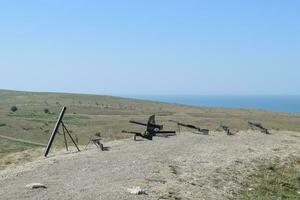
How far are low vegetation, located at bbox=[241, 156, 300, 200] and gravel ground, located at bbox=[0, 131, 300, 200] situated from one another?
20.3 inches

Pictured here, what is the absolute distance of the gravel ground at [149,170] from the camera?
18.5 m

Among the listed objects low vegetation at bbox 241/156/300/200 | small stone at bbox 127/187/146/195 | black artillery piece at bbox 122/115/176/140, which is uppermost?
black artillery piece at bbox 122/115/176/140

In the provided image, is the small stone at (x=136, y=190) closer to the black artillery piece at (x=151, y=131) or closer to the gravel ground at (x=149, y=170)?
the gravel ground at (x=149, y=170)

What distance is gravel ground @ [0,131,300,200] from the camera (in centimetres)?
1848

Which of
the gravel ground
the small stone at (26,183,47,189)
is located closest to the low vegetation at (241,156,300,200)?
the gravel ground

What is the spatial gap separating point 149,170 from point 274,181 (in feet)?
19.5

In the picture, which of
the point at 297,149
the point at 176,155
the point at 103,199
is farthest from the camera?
the point at 297,149

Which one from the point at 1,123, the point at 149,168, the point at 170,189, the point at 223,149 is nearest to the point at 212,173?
the point at 149,168

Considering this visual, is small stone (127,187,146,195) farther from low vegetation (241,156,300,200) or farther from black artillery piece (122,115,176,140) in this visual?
black artillery piece (122,115,176,140)

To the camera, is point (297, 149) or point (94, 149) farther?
point (297, 149)

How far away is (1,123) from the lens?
193 feet

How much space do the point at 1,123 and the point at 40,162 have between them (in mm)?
34070

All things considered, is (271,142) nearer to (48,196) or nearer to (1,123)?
(48,196)

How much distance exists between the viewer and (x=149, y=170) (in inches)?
893
